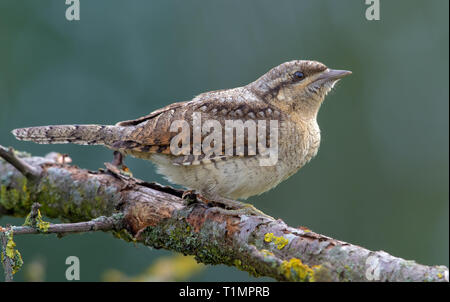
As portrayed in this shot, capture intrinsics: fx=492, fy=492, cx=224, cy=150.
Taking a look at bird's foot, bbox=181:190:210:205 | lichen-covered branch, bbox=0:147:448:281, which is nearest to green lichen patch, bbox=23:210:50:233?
lichen-covered branch, bbox=0:147:448:281

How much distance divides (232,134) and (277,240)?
3.33ft

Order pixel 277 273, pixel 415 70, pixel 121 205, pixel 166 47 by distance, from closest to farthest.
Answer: pixel 277 273
pixel 121 205
pixel 166 47
pixel 415 70

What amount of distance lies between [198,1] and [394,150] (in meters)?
3.30

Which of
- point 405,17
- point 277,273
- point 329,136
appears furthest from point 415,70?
point 277,273

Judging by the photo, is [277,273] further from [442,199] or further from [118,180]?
[442,199]

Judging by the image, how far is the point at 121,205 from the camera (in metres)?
3.78

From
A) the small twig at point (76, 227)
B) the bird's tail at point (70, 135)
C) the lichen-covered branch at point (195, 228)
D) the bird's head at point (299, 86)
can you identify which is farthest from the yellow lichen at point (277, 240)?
the bird's tail at point (70, 135)

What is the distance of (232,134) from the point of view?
145 inches

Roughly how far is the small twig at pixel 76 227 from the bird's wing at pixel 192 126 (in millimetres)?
604

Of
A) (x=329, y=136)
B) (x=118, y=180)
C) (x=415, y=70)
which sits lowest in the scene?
(x=118, y=180)

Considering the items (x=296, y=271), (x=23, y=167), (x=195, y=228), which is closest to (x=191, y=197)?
(x=195, y=228)

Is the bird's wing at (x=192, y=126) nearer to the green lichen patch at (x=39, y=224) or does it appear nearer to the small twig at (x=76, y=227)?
the small twig at (x=76, y=227)

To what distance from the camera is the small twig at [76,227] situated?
2742mm

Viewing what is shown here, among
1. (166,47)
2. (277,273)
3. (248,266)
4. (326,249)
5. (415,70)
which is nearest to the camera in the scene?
(277,273)
